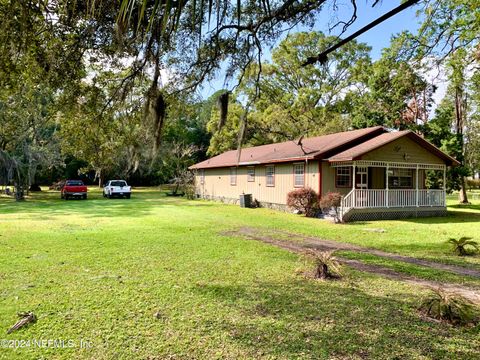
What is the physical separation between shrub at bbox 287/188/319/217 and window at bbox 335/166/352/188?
1.42 meters

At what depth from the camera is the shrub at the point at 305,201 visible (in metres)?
16.5

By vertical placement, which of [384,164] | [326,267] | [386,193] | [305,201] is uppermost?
[384,164]

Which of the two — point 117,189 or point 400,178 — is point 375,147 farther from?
point 117,189

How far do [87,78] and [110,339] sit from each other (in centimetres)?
440

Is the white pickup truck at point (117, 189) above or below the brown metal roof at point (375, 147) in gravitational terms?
below

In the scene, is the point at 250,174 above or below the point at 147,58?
below

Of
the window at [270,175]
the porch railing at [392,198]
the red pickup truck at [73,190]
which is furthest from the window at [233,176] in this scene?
the red pickup truck at [73,190]

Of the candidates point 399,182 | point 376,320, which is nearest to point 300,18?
point 376,320

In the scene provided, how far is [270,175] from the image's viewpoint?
67.0ft

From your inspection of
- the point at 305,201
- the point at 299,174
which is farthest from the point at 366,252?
the point at 299,174

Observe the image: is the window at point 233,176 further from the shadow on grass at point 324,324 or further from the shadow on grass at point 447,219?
the shadow on grass at point 324,324

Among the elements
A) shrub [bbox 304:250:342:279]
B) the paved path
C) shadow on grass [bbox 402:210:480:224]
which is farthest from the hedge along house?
shrub [bbox 304:250:342:279]

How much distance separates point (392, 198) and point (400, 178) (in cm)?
295

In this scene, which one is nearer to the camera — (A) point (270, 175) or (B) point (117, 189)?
(A) point (270, 175)
